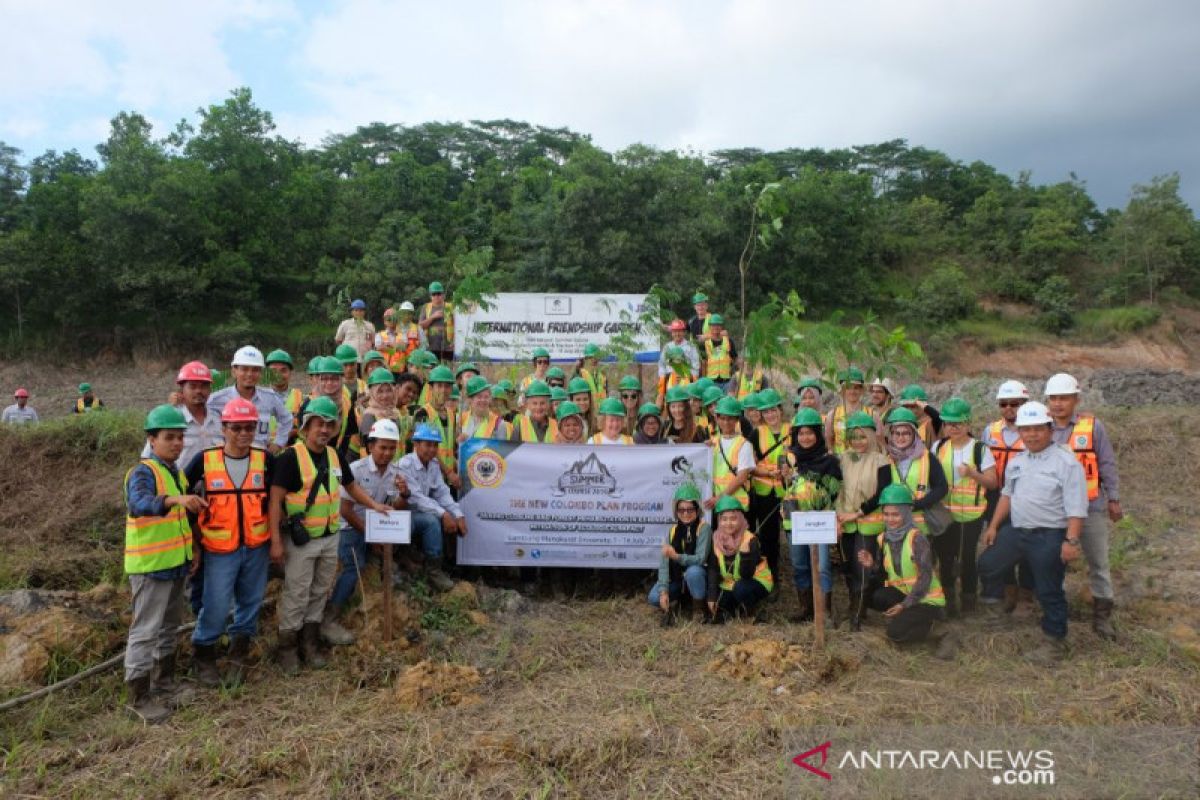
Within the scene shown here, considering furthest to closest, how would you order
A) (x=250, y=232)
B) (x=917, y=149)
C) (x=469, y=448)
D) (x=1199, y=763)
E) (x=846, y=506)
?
(x=917, y=149) → (x=250, y=232) → (x=469, y=448) → (x=846, y=506) → (x=1199, y=763)

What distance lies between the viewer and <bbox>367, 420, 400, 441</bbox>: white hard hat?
5.68 m

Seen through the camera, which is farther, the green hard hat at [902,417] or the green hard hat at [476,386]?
the green hard hat at [476,386]

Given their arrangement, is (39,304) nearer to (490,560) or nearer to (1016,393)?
(490,560)

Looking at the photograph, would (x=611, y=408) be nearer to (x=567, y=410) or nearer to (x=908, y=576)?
(x=567, y=410)

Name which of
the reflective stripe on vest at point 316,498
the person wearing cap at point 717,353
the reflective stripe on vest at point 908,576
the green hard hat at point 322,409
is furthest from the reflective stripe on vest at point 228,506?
the person wearing cap at point 717,353

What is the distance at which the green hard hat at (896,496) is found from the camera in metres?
5.45

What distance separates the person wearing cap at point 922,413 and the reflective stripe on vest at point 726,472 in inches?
64.5

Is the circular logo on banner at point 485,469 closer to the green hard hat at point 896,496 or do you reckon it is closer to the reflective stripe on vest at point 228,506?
the reflective stripe on vest at point 228,506

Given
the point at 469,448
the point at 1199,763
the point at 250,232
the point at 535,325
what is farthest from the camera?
the point at 250,232

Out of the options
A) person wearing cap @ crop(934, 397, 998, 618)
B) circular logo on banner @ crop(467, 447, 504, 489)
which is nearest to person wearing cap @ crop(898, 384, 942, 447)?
person wearing cap @ crop(934, 397, 998, 618)

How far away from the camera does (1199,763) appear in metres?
3.91

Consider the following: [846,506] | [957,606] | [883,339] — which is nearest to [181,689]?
[846,506]

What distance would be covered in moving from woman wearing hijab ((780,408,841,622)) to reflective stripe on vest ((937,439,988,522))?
0.89 m

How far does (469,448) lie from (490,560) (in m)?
1.02
